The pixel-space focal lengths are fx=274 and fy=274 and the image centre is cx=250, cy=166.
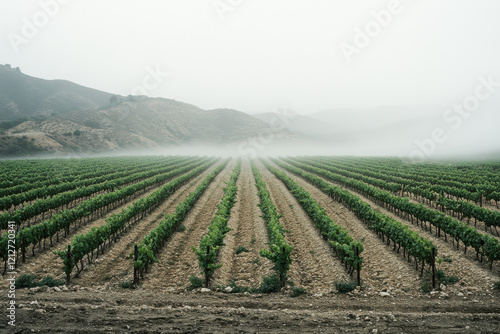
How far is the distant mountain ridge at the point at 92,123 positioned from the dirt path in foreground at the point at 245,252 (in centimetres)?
8881

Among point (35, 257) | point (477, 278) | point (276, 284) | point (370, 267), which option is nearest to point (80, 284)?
point (35, 257)

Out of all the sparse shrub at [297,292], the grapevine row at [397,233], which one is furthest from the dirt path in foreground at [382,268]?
the sparse shrub at [297,292]

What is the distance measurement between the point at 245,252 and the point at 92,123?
12871 centimetres

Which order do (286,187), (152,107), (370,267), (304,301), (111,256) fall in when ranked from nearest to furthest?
(304,301) < (370,267) < (111,256) < (286,187) < (152,107)

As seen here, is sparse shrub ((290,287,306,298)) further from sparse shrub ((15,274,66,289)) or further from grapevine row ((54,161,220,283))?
sparse shrub ((15,274,66,289))

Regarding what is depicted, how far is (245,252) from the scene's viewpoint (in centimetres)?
1366

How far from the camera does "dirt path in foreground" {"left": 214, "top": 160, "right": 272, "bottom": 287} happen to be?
1104 centimetres

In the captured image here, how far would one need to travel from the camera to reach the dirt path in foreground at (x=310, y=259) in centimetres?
1060

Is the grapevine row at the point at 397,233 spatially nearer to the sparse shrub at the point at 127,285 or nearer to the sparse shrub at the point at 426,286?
the sparse shrub at the point at 426,286

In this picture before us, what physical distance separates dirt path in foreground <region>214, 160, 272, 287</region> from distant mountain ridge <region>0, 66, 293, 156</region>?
8881cm

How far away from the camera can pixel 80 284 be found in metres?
10.1

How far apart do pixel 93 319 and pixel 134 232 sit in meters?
8.75

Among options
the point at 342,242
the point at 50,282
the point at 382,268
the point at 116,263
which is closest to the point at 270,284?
the point at 342,242

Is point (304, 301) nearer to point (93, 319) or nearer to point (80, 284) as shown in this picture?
point (93, 319)
